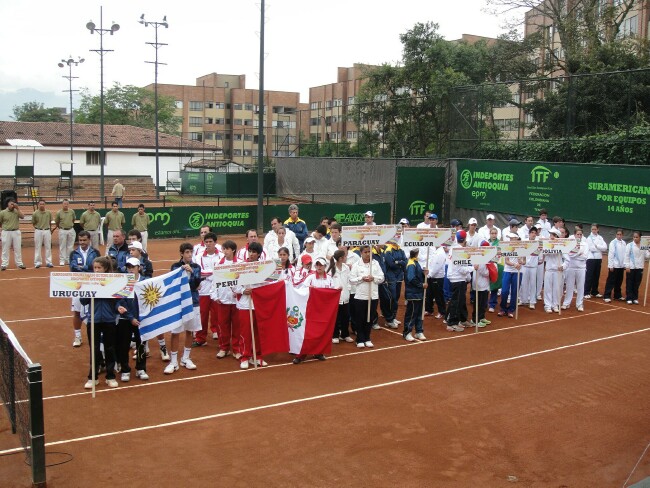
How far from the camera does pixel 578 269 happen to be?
16.4m

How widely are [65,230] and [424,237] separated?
12.1 m

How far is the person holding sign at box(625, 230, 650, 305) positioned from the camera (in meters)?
17.0

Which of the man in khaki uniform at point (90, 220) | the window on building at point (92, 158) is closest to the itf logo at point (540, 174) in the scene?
the man in khaki uniform at point (90, 220)

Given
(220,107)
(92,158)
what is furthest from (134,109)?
(92,158)

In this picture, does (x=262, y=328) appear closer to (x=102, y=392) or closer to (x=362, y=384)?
(x=362, y=384)

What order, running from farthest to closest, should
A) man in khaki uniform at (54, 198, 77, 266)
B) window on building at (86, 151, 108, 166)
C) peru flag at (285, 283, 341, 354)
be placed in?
1. window on building at (86, 151, 108, 166)
2. man in khaki uniform at (54, 198, 77, 266)
3. peru flag at (285, 283, 341, 354)

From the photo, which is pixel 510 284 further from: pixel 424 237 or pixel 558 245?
pixel 424 237

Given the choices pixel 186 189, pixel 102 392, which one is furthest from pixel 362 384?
pixel 186 189

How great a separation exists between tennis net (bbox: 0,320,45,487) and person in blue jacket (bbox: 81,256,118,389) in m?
1.47

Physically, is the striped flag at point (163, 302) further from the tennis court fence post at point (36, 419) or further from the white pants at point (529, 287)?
the white pants at point (529, 287)

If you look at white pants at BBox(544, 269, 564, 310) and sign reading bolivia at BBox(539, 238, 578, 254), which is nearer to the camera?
sign reading bolivia at BBox(539, 238, 578, 254)

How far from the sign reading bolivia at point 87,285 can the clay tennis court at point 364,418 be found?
1485 mm

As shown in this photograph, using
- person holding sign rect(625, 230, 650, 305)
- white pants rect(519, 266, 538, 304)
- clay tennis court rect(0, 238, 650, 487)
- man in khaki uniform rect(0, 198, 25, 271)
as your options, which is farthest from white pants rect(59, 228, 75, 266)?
person holding sign rect(625, 230, 650, 305)

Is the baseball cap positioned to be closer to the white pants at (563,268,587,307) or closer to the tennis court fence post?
the tennis court fence post
